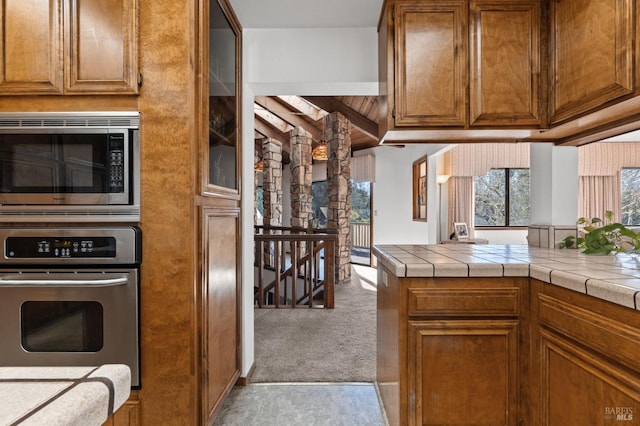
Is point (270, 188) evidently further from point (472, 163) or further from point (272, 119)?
point (472, 163)

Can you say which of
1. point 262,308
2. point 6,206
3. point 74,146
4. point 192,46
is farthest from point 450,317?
point 262,308

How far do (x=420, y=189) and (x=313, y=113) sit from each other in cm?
257

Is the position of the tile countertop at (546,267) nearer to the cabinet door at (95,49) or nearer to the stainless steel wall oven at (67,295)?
the stainless steel wall oven at (67,295)

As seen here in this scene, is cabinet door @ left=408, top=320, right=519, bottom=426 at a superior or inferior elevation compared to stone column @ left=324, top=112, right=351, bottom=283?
inferior

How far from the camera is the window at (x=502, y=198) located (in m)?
7.14

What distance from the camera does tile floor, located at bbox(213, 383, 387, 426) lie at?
194 cm

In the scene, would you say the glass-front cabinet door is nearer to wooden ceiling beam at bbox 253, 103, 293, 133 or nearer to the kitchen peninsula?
the kitchen peninsula

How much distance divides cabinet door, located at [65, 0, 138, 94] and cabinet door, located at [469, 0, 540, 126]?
1.82m

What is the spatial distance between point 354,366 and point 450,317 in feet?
4.26

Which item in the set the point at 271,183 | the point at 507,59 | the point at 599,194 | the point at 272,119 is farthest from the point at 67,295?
the point at 599,194

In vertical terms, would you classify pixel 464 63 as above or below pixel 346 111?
below

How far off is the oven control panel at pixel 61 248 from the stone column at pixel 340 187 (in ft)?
13.9

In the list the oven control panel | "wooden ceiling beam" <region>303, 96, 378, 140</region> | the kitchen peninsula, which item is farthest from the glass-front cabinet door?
"wooden ceiling beam" <region>303, 96, 378, 140</region>

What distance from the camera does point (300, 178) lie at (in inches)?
245
